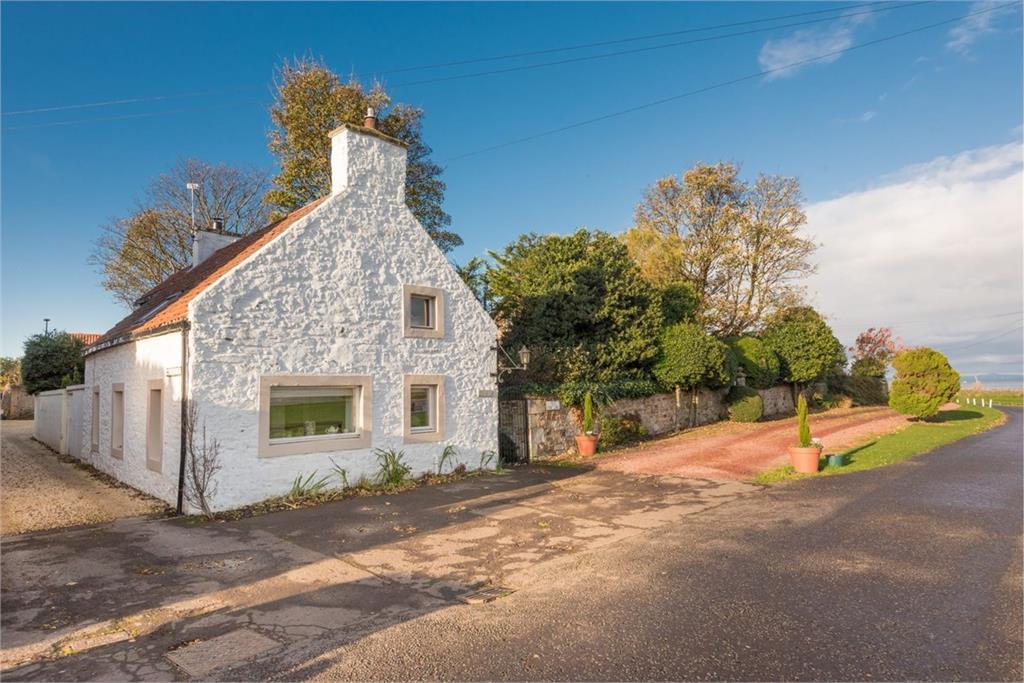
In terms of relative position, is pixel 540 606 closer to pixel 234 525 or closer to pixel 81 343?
pixel 234 525

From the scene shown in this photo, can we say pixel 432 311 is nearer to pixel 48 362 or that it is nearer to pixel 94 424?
pixel 94 424

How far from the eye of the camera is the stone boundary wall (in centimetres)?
1612

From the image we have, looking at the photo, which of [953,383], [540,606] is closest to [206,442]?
[540,606]

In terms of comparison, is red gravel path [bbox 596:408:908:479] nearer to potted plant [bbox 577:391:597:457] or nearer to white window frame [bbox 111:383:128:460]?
potted plant [bbox 577:391:597:457]

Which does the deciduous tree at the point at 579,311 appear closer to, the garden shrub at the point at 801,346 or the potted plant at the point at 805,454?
the potted plant at the point at 805,454

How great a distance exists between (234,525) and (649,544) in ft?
20.9

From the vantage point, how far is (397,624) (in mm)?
4898

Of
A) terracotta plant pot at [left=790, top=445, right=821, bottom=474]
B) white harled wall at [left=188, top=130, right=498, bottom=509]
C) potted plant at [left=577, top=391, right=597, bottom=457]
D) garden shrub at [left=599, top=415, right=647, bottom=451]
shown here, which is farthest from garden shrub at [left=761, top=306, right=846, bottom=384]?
white harled wall at [left=188, top=130, right=498, bottom=509]

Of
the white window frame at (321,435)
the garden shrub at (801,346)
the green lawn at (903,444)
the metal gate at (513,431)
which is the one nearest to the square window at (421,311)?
the white window frame at (321,435)

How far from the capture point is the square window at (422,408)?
12.4m

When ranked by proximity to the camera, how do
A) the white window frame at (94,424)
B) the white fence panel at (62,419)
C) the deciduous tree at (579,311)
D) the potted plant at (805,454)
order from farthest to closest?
the deciduous tree at (579,311) → the white fence panel at (62,419) → the white window frame at (94,424) → the potted plant at (805,454)

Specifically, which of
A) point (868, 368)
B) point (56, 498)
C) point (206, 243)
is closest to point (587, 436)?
point (56, 498)

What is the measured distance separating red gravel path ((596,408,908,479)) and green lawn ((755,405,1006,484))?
51 centimetres

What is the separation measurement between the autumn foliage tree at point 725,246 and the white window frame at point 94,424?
2357 cm
